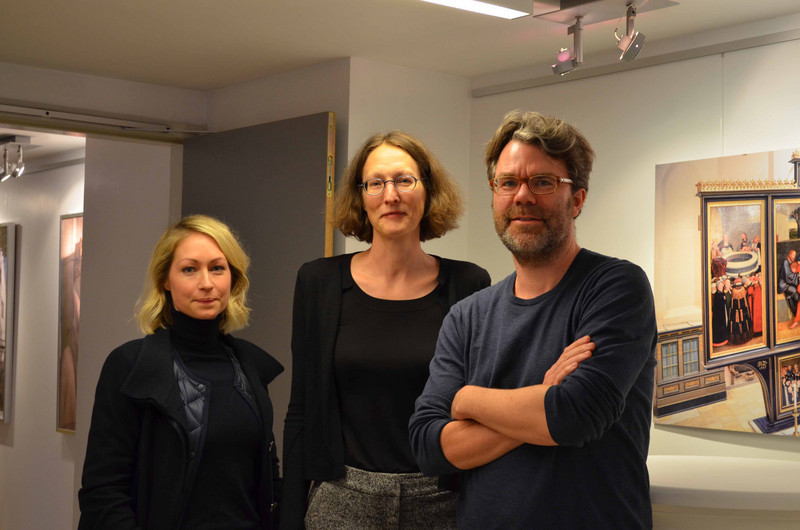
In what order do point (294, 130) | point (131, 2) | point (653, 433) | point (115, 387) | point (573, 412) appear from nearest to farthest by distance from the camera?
point (573, 412)
point (115, 387)
point (131, 2)
point (653, 433)
point (294, 130)

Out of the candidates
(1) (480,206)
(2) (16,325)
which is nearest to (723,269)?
(1) (480,206)

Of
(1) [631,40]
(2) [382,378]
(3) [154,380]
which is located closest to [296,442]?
(2) [382,378]

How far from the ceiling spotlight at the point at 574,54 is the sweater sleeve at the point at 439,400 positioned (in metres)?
1.84

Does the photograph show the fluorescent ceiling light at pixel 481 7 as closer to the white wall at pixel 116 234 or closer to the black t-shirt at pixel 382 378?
the black t-shirt at pixel 382 378

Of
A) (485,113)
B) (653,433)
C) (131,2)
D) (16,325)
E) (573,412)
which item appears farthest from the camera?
(16,325)

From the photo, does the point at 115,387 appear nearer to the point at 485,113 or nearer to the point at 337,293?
the point at 337,293

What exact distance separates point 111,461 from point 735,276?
2.74 meters

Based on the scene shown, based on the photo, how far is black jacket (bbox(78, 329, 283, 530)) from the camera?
2066 millimetres

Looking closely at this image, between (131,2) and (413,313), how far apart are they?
2170mm

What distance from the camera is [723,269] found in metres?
3.86

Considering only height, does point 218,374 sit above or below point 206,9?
below

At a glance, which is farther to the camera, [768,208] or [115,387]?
[768,208]

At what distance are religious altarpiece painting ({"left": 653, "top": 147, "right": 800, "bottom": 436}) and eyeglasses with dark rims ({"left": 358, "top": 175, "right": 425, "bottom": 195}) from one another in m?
2.04

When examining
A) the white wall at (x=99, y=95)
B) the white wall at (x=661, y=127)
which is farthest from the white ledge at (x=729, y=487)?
the white wall at (x=99, y=95)
